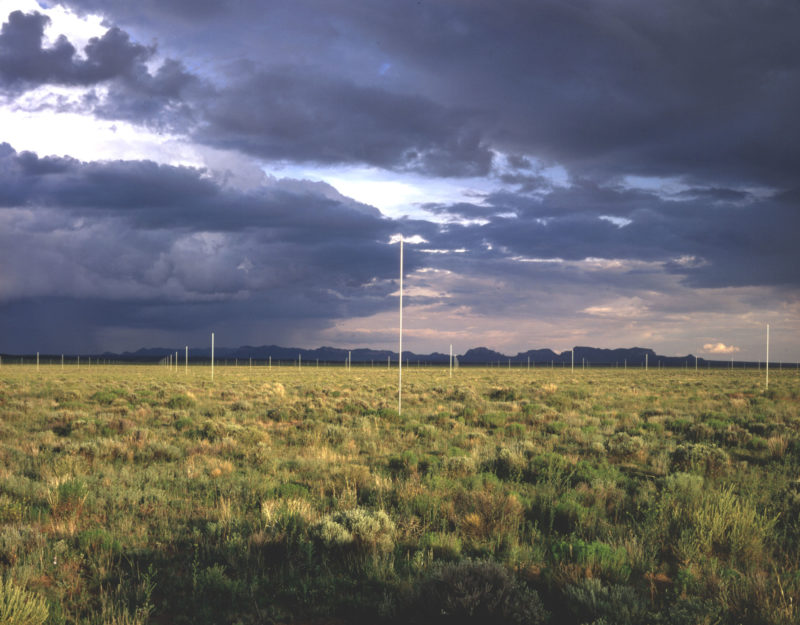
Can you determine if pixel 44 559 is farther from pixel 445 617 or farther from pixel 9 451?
pixel 9 451

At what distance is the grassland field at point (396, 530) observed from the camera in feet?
16.0

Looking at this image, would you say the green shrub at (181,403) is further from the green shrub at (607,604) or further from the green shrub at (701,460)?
the green shrub at (607,604)

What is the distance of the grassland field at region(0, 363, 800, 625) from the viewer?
4891mm

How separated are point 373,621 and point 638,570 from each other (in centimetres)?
310

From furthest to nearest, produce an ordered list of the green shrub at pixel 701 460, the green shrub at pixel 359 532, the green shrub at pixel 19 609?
→ the green shrub at pixel 701 460
the green shrub at pixel 359 532
the green shrub at pixel 19 609

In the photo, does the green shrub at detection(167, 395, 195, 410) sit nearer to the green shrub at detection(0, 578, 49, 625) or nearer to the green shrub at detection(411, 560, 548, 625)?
the green shrub at detection(0, 578, 49, 625)

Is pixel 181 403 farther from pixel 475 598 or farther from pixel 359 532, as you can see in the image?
pixel 475 598

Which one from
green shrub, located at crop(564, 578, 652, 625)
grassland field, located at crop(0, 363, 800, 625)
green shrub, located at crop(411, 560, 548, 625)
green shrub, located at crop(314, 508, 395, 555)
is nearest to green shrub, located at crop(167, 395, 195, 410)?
grassland field, located at crop(0, 363, 800, 625)

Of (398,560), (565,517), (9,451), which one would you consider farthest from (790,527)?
(9,451)

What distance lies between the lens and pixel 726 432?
49.4 ft

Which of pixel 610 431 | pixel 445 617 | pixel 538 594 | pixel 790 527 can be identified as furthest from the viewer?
pixel 610 431

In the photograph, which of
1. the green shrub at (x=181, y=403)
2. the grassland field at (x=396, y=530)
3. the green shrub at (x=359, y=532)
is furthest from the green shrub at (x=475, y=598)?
the green shrub at (x=181, y=403)

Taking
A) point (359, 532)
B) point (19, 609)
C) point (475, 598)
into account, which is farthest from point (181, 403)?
point (475, 598)

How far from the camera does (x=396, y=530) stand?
6891mm
